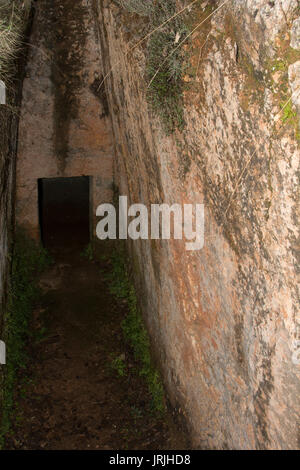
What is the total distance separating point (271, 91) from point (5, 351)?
186 inches

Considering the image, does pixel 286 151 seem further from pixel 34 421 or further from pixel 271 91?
pixel 34 421

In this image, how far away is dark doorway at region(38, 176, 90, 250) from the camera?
29.1 ft

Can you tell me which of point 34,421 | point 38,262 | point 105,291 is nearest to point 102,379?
point 34,421

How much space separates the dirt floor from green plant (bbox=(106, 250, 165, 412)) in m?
0.10

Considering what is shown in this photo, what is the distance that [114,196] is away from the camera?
8.02 meters

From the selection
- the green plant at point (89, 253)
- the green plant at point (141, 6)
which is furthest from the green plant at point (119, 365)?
the green plant at point (141, 6)

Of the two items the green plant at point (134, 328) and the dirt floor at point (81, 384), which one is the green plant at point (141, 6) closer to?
the green plant at point (134, 328)

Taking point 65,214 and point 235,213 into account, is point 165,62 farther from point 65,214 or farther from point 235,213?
point 65,214

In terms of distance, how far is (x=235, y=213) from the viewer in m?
3.07

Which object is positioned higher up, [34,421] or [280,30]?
[280,30]

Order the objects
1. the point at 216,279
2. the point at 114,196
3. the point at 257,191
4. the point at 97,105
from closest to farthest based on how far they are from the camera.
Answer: the point at 257,191
the point at 216,279
the point at 97,105
the point at 114,196

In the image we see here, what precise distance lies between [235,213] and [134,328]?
163 inches

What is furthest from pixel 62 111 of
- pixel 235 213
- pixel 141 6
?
pixel 235 213

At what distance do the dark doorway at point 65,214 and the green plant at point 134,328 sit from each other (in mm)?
1170
